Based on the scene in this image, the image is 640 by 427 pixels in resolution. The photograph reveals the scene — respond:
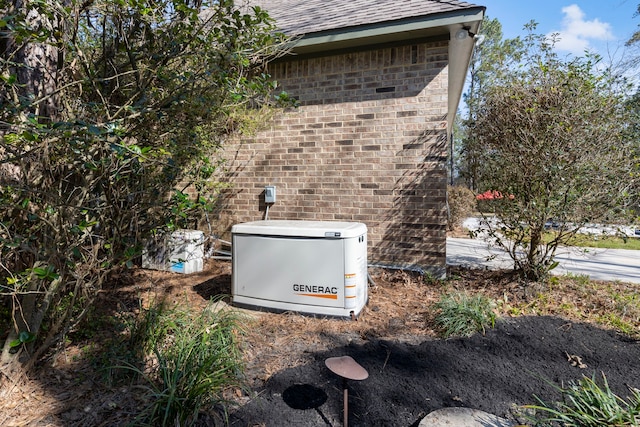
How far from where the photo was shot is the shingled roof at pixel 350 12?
15.0 ft

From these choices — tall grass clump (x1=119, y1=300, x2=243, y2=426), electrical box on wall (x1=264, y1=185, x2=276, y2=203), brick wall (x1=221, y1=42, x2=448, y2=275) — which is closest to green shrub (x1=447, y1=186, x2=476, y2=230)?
brick wall (x1=221, y1=42, x2=448, y2=275)

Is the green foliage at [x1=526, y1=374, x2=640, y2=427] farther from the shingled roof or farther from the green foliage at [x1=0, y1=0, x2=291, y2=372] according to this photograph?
the shingled roof

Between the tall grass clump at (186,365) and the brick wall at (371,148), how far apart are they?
2.85 metres

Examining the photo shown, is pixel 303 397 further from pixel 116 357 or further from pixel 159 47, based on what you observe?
pixel 159 47

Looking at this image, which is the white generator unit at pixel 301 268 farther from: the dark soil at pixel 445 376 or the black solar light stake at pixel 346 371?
the black solar light stake at pixel 346 371

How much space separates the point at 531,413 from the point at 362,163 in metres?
3.79

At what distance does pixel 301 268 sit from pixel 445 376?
1.68 meters

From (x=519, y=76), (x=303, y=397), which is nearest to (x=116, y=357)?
(x=303, y=397)

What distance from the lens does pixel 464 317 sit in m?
3.23

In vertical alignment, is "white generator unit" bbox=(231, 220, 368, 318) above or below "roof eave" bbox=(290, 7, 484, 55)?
below

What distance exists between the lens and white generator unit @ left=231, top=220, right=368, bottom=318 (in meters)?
3.51

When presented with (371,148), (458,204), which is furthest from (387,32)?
(458,204)

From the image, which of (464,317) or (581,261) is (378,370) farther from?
(581,261)

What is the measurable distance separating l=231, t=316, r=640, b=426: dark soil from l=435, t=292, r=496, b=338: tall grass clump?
95 mm
